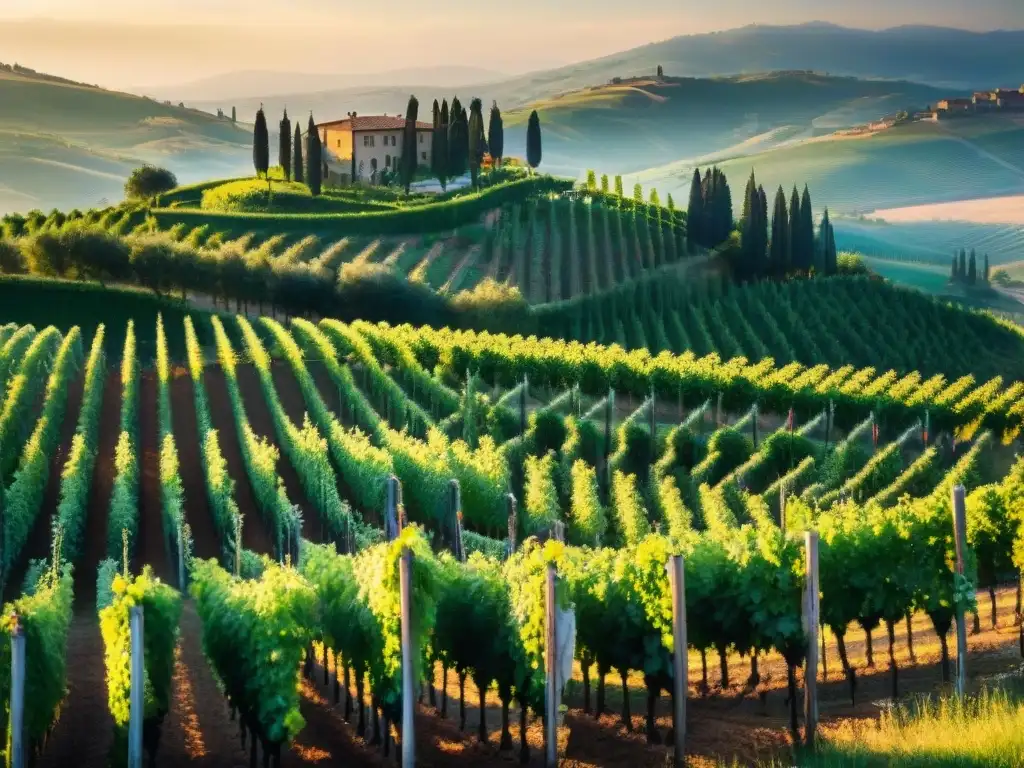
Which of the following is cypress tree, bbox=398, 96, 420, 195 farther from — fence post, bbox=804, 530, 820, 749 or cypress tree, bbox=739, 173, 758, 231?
fence post, bbox=804, 530, 820, 749

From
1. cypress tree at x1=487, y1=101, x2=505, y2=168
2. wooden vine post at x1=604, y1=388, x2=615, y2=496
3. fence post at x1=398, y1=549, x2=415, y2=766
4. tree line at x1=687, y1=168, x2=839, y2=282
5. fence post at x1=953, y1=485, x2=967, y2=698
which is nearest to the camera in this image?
fence post at x1=398, y1=549, x2=415, y2=766

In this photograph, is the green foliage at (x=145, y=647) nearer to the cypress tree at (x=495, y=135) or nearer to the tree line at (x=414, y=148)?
the tree line at (x=414, y=148)

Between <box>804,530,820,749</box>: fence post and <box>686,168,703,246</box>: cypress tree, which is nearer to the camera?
<box>804,530,820,749</box>: fence post

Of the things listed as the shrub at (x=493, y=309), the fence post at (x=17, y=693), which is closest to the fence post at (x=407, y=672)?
the fence post at (x=17, y=693)

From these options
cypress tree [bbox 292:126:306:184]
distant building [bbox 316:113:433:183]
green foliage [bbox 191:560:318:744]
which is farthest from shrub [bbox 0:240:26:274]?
green foliage [bbox 191:560:318:744]

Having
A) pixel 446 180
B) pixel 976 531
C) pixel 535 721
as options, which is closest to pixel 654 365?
pixel 976 531

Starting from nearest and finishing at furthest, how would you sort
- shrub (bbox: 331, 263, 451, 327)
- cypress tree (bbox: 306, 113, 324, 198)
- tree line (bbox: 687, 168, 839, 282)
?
shrub (bbox: 331, 263, 451, 327)
tree line (bbox: 687, 168, 839, 282)
cypress tree (bbox: 306, 113, 324, 198)

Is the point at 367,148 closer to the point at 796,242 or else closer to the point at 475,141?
the point at 475,141
